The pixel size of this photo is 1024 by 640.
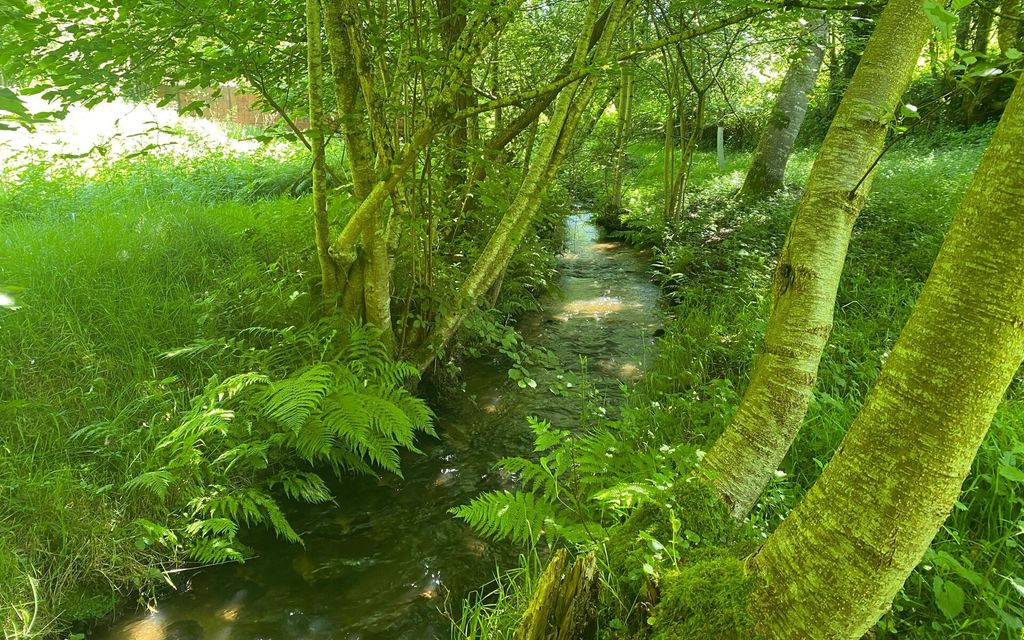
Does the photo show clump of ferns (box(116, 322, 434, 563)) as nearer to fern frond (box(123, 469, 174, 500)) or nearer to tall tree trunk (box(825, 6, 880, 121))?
fern frond (box(123, 469, 174, 500))

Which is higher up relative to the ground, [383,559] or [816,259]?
[816,259]

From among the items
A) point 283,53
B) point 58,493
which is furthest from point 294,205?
point 58,493

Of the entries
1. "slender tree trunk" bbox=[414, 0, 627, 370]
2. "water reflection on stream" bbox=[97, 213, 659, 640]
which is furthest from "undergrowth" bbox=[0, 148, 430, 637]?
"slender tree trunk" bbox=[414, 0, 627, 370]

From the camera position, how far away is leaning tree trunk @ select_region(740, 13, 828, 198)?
9.27m

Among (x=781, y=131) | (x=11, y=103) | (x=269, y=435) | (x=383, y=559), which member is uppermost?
(x=11, y=103)

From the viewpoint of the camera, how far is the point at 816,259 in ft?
7.55

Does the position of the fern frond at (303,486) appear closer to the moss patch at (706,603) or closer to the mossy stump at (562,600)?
the mossy stump at (562,600)

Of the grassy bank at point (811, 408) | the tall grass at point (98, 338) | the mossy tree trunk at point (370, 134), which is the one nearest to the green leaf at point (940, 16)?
the grassy bank at point (811, 408)

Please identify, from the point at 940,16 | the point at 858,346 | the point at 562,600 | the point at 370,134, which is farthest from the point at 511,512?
the point at 858,346

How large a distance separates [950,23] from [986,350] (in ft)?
2.26

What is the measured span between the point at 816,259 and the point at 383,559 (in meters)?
2.83

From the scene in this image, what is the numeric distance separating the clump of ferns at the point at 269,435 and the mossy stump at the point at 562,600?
1.83 meters

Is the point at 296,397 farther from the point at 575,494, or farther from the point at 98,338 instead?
the point at 98,338

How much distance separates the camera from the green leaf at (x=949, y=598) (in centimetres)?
181
